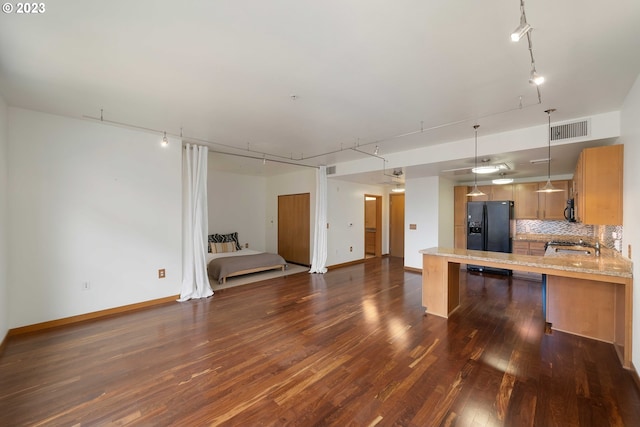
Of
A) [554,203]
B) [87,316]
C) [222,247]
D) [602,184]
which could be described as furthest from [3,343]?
[554,203]

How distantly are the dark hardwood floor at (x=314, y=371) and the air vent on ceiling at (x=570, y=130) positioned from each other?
2.52 meters

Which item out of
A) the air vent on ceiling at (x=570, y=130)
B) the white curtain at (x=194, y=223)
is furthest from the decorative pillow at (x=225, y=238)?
the air vent on ceiling at (x=570, y=130)

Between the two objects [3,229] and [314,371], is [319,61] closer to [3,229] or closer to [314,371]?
[314,371]

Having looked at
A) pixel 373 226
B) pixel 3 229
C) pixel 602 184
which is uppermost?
pixel 602 184

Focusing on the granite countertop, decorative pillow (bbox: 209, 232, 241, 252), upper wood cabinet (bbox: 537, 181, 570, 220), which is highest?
upper wood cabinet (bbox: 537, 181, 570, 220)

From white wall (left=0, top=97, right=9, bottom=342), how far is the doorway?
7060mm

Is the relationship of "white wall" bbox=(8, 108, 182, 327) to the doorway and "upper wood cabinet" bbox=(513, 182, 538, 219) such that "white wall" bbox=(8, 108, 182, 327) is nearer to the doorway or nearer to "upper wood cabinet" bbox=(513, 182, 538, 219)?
the doorway

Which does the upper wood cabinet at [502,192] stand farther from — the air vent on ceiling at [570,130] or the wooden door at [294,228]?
the wooden door at [294,228]

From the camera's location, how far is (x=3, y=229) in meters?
2.88

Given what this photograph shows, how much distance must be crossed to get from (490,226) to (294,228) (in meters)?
5.07

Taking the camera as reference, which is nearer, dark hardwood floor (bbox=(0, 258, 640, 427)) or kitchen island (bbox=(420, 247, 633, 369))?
dark hardwood floor (bbox=(0, 258, 640, 427))

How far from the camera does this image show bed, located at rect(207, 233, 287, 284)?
543 cm

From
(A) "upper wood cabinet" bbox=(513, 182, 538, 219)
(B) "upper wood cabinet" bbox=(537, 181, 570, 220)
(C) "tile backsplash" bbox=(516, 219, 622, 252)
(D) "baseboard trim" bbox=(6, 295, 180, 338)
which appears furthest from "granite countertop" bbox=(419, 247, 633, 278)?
(D) "baseboard trim" bbox=(6, 295, 180, 338)

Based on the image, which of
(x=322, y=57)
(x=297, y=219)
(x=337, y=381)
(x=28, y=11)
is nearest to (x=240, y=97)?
(x=322, y=57)
